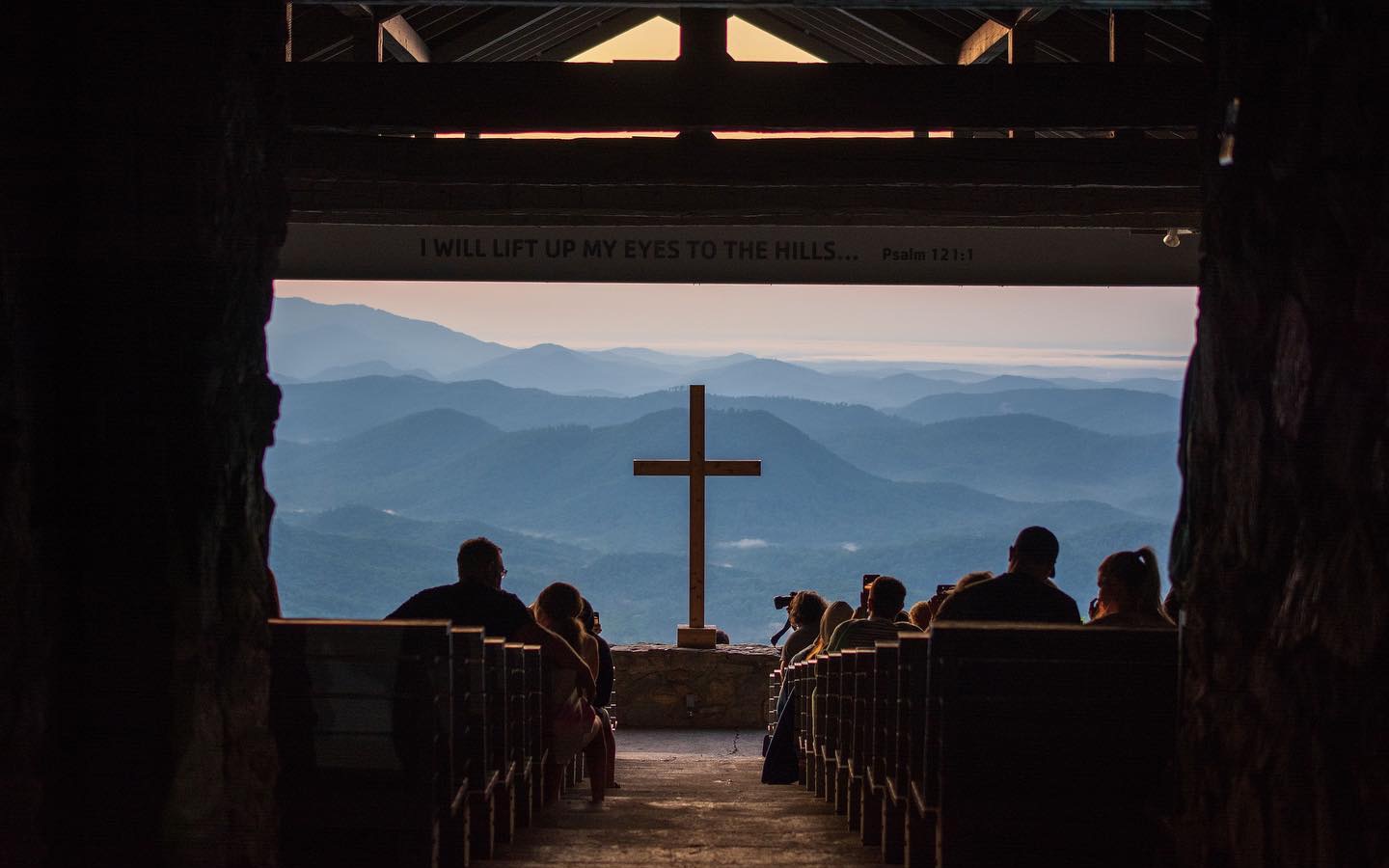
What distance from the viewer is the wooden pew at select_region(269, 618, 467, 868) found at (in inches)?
120

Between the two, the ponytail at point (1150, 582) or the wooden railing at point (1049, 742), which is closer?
the wooden railing at point (1049, 742)

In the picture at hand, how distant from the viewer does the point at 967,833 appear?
3119 millimetres

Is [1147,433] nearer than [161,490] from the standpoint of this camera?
No

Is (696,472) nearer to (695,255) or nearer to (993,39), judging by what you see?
(695,255)

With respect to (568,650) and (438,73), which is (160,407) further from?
(438,73)

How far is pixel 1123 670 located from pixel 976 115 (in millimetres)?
3077

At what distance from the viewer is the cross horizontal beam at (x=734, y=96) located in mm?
5602

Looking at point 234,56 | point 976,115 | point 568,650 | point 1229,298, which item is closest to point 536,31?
point 976,115

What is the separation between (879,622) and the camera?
5.70 metres

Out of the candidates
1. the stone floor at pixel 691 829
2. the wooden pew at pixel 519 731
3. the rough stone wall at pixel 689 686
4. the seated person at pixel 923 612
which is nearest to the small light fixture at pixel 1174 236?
the seated person at pixel 923 612

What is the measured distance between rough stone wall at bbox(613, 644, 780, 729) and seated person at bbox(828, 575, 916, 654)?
16.9ft

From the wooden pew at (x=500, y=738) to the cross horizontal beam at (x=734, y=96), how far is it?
2417 mm

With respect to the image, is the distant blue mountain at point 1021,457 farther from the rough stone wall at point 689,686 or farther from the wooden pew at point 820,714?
the wooden pew at point 820,714

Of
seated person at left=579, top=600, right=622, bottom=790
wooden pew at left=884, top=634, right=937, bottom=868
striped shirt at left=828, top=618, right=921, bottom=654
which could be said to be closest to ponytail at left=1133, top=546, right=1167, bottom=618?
wooden pew at left=884, top=634, right=937, bottom=868
